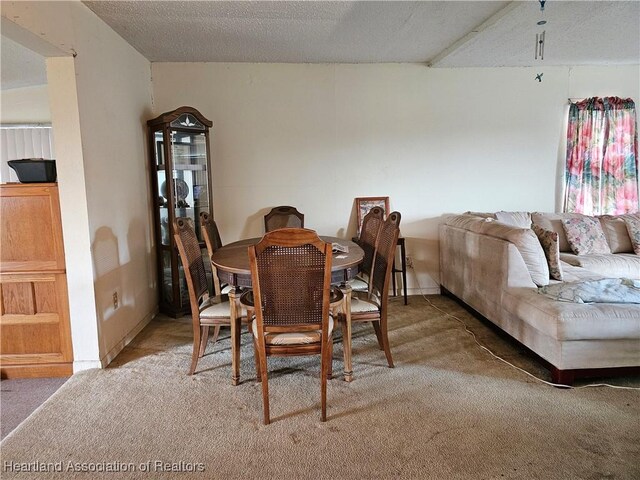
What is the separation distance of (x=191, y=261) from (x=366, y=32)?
2312 millimetres

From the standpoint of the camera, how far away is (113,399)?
7.82 ft

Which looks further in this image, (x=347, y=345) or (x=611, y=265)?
(x=611, y=265)

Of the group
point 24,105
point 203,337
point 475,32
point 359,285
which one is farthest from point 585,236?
point 24,105

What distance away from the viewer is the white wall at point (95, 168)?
2.54 m

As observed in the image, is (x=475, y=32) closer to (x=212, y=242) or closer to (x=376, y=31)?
(x=376, y=31)

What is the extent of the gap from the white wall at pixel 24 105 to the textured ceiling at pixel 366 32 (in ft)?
0.80

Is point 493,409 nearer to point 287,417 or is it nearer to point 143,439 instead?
point 287,417

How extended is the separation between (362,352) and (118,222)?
2.10 meters

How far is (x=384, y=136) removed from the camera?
4.37 meters

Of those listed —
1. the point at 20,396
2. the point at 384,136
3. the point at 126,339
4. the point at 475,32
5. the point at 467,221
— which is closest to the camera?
the point at 20,396

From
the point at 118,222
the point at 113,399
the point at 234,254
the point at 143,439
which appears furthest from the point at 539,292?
the point at 118,222

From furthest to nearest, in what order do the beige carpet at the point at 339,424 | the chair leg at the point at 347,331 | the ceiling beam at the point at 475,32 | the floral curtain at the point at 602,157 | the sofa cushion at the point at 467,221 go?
the floral curtain at the point at 602,157, the sofa cushion at the point at 467,221, the ceiling beam at the point at 475,32, the chair leg at the point at 347,331, the beige carpet at the point at 339,424

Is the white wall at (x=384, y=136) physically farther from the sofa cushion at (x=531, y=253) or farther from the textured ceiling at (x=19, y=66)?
the sofa cushion at (x=531, y=253)

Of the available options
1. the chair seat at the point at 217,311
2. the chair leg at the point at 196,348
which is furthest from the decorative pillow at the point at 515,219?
the chair leg at the point at 196,348
